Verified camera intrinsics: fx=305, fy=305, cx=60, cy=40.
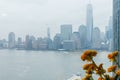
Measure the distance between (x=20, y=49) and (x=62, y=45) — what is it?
11833 millimetres

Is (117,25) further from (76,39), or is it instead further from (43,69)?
(76,39)

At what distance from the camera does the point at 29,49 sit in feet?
173

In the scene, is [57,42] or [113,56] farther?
[57,42]

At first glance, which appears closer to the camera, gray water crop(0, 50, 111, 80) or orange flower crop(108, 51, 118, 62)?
orange flower crop(108, 51, 118, 62)

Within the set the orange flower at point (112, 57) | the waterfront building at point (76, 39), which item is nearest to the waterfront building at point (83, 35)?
the waterfront building at point (76, 39)

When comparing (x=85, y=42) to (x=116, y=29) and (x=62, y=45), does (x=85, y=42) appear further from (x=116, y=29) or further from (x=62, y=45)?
(x=116, y=29)

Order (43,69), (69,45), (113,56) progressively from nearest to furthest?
(113,56) → (43,69) → (69,45)

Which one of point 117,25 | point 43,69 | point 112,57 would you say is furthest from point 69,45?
point 112,57

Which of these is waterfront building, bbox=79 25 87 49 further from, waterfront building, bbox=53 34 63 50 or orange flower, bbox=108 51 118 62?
orange flower, bbox=108 51 118 62

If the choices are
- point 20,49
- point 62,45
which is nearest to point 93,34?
point 62,45

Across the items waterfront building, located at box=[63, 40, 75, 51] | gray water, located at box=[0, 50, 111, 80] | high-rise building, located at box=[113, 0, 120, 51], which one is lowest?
gray water, located at box=[0, 50, 111, 80]

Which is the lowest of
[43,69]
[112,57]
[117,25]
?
[43,69]

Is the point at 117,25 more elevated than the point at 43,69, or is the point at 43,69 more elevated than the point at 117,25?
the point at 117,25

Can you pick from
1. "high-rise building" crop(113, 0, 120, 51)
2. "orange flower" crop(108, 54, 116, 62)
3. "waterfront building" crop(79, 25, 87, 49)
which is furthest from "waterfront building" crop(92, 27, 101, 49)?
"orange flower" crop(108, 54, 116, 62)
